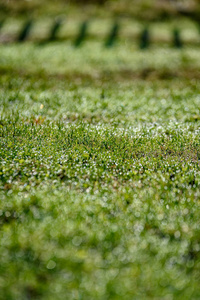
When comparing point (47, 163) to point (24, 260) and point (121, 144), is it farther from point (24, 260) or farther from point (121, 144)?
point (24, 260)

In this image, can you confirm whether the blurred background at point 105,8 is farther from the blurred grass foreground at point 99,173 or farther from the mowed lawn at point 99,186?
the mowed lawn at point 99,186

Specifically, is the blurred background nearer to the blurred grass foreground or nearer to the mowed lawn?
the blurred grass foreground

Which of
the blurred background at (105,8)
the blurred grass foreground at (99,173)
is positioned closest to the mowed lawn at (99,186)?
the blurred grass foreground at (99,173)

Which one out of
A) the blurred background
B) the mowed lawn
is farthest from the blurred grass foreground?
the blurred background

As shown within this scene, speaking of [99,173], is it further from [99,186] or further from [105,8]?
[105,8]

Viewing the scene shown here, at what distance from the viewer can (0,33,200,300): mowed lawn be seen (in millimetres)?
2744

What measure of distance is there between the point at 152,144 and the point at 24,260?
113 inches

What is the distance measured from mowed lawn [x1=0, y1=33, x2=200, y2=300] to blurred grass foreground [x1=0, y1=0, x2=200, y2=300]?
1 centimetres

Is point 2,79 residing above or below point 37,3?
below

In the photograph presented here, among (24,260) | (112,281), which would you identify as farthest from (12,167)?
(112,281)

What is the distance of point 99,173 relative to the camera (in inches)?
162

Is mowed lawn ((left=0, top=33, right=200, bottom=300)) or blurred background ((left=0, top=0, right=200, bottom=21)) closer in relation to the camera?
mowed lawn ((left=0, top=33, right=200, bottom=300))

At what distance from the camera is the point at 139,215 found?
3398 millimetres

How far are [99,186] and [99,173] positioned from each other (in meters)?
0.28
